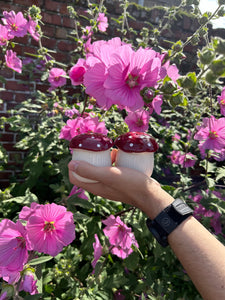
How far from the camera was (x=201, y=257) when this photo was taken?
65 centimetres

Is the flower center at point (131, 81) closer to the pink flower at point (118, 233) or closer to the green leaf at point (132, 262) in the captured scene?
the pink flower at point (118, 233)

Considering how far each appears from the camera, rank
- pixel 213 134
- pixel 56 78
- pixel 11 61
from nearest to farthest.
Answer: pixel 213 134, pixel 11 61, pixel 56 78

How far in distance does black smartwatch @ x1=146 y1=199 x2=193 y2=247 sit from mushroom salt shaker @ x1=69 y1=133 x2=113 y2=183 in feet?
0.71

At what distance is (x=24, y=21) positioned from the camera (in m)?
1.44

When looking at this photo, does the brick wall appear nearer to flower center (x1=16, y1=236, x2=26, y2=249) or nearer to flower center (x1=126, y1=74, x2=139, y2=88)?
flower center (x1=16, y1=236, x2=26, y2=249)

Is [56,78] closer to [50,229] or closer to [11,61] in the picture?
[11,61]

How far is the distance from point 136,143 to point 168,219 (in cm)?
22

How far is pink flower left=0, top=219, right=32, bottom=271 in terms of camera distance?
79cm

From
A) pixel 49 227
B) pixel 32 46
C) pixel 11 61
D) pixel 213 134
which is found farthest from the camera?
pixel 32 46

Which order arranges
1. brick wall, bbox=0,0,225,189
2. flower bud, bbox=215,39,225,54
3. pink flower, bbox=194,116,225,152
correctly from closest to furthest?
flower bud, bbox=215,39,225,54
pink flower, bbox=194,116,225,152
brick wall, bbox=0,0,225,189

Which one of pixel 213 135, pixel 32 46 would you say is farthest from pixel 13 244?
pixel 32 46

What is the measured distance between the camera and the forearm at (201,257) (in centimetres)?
63

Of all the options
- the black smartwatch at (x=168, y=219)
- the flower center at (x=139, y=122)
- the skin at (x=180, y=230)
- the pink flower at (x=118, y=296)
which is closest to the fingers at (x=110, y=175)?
the skin at (x=180, y=230)

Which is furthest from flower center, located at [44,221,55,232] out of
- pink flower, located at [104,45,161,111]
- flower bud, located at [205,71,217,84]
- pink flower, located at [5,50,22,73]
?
pink flower, located at [5,50,22,73]
